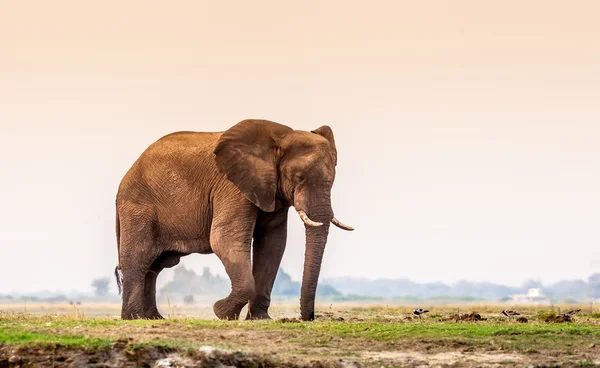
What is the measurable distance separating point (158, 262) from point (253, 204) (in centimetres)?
366

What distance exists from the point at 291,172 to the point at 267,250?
2147 mm

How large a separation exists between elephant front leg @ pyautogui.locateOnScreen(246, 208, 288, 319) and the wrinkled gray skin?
0.9 inches

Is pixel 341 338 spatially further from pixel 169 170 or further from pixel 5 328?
pixel 169 170

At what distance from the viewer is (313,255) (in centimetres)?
2600

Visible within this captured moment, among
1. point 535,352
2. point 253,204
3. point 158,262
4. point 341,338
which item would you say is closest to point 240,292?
point 253,204

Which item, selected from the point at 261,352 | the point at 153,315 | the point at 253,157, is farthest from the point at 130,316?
the point at 261,352

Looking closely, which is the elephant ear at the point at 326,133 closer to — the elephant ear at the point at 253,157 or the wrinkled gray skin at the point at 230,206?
the wrinkled gray skin at the point at 230,206

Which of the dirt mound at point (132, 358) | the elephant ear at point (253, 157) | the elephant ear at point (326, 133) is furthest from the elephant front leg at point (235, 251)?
the dirt mound at point (132, 358)

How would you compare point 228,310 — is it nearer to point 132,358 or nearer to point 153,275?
point 153,275

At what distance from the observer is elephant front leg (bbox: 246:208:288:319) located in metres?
27.8

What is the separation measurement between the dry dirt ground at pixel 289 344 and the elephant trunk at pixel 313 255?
6.47 ft

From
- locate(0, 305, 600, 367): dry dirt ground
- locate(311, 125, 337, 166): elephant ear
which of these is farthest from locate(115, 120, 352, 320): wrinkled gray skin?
locate(0, 305, 600, 367): dry dirt ground

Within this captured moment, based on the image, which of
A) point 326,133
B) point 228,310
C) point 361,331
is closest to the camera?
point 361,331

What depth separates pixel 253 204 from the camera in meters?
27.1
